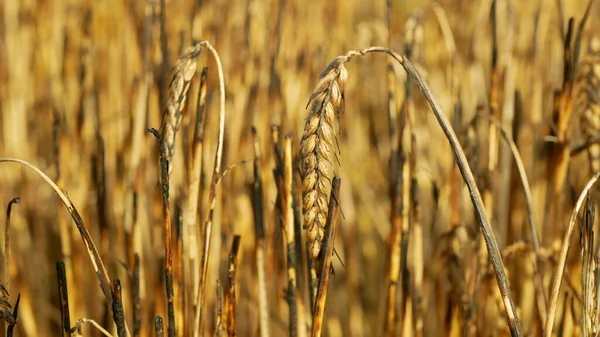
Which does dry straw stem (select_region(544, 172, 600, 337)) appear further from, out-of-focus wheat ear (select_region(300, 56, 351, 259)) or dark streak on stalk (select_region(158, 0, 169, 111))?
dark streak on stalk (select_region(158, 0, 169, 111))

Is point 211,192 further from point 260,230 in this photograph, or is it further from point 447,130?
point 447,130

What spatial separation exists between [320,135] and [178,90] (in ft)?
0.70

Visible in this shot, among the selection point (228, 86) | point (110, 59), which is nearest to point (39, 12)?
point (110, 59)

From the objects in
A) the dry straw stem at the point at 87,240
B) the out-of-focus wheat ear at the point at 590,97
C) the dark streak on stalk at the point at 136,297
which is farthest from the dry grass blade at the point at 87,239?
the out-of-focus wheat ear at the point at 590,97

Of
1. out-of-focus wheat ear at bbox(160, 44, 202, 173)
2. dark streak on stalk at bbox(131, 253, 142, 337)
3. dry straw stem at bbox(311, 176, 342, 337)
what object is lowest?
dark streak on stalk at bbox(131, 253, 142, 337)

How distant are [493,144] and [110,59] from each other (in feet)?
3.48

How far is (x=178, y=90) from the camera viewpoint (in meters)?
0.69

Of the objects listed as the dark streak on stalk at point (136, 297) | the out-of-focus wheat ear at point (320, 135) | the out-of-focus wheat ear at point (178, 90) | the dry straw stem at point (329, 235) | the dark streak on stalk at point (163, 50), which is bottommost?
the dark streak on stalk at point (136, 297)

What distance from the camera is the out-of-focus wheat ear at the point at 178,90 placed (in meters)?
0.68

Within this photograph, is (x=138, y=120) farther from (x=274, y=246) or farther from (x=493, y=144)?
(x=493, y=144)

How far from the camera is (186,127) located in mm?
989

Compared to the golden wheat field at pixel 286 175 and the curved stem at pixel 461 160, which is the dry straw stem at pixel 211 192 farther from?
the curved stem at pixel 461 160

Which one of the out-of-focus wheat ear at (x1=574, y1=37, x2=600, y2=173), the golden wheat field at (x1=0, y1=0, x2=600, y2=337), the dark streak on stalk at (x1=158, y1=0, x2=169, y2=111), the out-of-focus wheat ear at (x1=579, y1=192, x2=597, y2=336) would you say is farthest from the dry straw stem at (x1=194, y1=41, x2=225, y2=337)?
the out-of-focus wheat ear at (x1=574, y1=37, x2=600, y2=173)

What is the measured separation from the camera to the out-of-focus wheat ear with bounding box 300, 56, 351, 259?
0.54 meters
